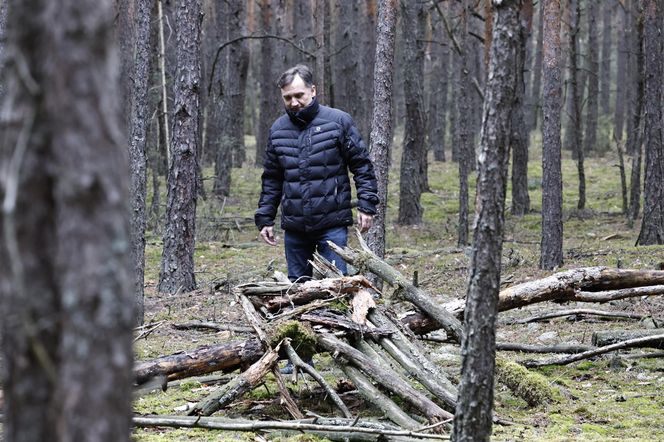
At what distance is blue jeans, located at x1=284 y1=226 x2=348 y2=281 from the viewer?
6227 mm

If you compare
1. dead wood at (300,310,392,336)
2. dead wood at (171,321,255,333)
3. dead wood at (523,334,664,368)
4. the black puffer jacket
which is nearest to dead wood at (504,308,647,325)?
dead wood at (523,334,664,368)

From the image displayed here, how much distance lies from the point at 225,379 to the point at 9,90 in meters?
4.03

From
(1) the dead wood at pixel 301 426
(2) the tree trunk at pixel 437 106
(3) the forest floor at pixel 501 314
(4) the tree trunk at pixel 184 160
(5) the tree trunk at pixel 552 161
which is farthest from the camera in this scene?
(2) the tree trunk at pixel 437 106

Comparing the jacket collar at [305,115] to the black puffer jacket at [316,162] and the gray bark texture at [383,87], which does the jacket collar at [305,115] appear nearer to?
the black puffer jacket at [316,162]

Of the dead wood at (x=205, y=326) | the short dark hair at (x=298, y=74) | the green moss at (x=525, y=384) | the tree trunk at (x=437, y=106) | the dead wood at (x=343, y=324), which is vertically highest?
the tree trunk at (x=437, y=106)

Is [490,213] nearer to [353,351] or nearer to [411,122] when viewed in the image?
[353,351]

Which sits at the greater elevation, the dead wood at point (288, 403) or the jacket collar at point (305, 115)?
the jacket collar at point (305, 115)

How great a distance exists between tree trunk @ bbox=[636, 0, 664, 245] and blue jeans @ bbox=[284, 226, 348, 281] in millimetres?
8895

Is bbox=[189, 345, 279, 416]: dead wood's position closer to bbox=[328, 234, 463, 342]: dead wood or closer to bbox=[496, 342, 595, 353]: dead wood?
bbox=[328, 234, 463, 342]: dead wood

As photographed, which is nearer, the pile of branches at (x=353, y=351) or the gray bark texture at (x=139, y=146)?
the pile of branches at (x=353, y=351)

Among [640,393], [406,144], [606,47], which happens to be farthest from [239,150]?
[640,393]

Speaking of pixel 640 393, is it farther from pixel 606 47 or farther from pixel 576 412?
pixel 606 47

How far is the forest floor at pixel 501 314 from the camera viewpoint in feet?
16.2

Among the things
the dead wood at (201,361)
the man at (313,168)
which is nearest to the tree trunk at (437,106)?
the man at (313,168)
